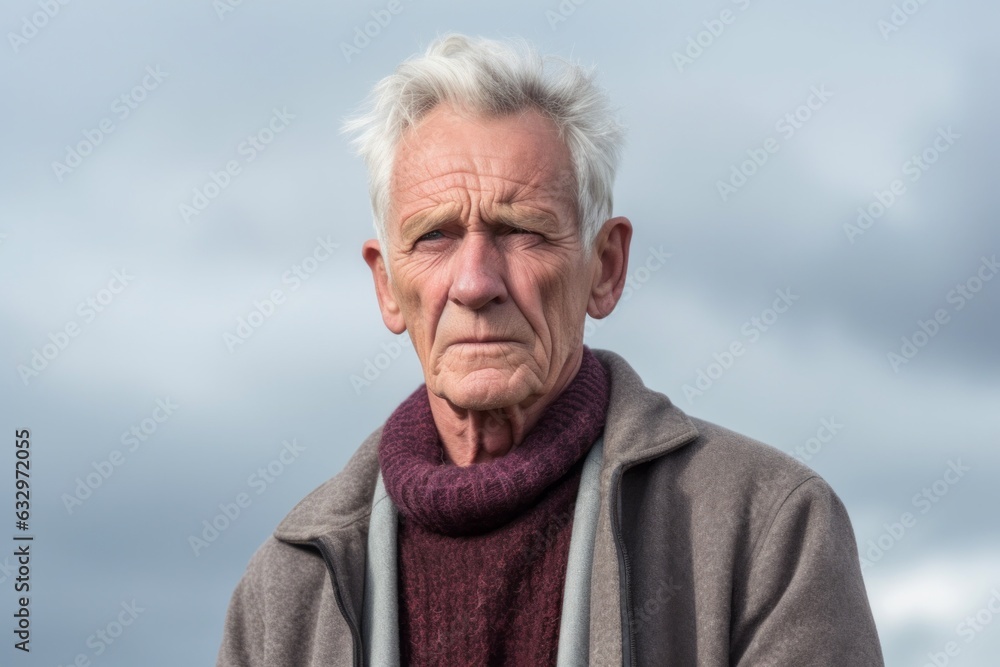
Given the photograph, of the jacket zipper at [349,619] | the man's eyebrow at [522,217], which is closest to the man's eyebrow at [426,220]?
the man's eyebrow at [522,217]

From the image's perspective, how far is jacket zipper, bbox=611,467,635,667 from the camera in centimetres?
357

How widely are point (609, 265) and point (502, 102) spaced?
67 cm

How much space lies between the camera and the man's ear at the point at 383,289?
13.8 feet

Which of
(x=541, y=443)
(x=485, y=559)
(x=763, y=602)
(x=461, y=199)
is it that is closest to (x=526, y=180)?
(x=461, y=199)

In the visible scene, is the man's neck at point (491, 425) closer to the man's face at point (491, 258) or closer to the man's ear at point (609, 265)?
the man's face at point (491, 258)

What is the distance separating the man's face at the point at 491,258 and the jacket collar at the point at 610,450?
10.8 inches

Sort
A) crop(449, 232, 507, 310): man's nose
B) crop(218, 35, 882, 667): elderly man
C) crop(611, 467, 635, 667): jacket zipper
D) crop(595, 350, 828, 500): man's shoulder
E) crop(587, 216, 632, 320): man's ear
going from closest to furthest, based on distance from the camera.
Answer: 1. crop(611, 467, 635, 667): jacket zipper
2. crop(218, 35, 882, 667): elderly man
3. crop(449, 232, 507, 310): man's nose
4. crop(595, 350, 828, 500): man's shoulder
5. crop(587, 216, 632, 320): man's ear

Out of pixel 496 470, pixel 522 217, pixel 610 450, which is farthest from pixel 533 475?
pixel 522 217

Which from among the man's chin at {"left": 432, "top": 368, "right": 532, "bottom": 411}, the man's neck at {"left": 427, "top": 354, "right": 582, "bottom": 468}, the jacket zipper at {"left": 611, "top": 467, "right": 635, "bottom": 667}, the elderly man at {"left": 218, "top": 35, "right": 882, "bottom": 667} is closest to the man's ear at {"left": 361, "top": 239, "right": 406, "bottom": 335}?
the elderly man at {"left": 218, "top": 35, "right": 882, "bottom": 667}

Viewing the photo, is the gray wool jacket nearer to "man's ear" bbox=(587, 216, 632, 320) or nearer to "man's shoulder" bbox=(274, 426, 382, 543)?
"man's shoulder" bbox=(274, 426, 382, 543)

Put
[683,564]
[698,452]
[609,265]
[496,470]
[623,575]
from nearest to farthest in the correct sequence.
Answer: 1. [623,575]
2. [683,564]
3. [496,470]
4. [698,452]
5. [609,265]

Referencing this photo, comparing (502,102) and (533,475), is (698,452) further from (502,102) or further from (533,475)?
(502,102)

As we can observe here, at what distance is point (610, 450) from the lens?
392 centimetres

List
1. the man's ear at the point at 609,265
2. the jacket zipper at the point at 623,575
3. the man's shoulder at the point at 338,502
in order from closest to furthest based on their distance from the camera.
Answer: the jacket zipper at the point at 623,575 → the man's ear at the point at 609,265 → the man's shoulder at the point at 338,502
